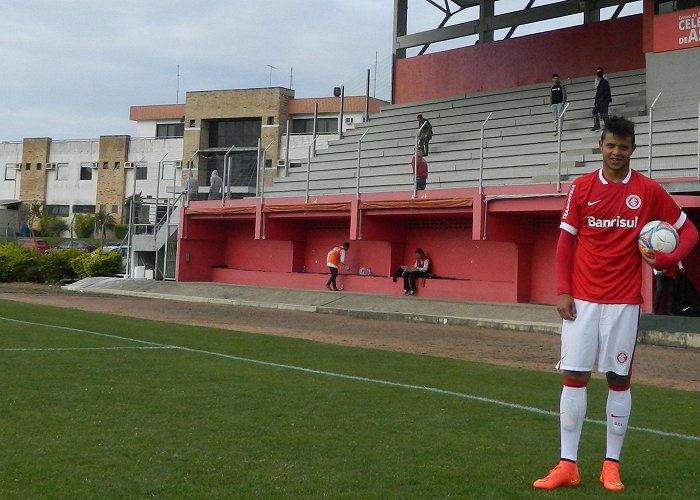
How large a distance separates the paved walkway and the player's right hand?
Answer: 1173 centimetres

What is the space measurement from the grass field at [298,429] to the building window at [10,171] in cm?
6724

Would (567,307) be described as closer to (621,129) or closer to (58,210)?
(621,129)

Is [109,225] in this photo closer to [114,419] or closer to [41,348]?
[41,348]

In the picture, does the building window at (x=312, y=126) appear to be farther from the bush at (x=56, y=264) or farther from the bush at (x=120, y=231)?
the bush at (x=56, y=264)

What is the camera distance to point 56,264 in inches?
1427

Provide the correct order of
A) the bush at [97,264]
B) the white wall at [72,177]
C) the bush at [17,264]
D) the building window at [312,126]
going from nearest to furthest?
the bush at [97,264] → the bush at [17,264] → the building window at [312,126] → the white wall at [72,177]

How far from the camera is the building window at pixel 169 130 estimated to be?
2820 inches

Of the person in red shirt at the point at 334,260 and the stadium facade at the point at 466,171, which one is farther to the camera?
the person in red shirt at the point at 334,260

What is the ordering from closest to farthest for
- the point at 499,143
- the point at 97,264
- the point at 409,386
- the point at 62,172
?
the point at 409,386
the point at 499,143
the point at 97,264
the point at 62,172

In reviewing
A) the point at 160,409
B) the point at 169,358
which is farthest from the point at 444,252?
the point at 160,409

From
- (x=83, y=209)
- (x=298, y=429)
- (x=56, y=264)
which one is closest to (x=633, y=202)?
(x=298, y=429)

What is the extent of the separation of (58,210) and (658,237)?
7306 centimetres

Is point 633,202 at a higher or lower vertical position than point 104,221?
lower

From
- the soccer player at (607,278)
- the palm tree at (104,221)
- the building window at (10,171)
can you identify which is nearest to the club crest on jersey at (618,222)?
the soccer player at (607,278)
